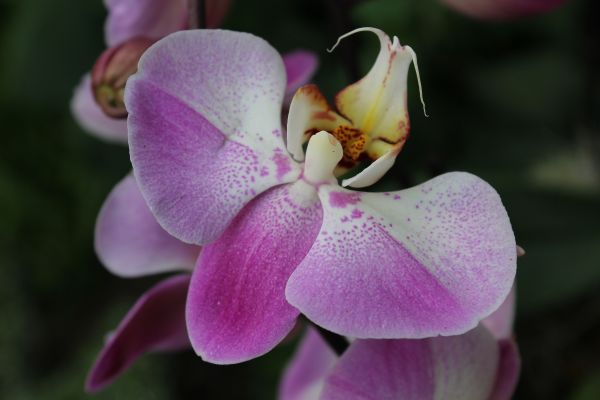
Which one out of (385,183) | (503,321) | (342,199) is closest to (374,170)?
(342,199)

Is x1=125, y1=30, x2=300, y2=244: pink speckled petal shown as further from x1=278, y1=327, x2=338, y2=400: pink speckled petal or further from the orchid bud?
x1=278, y1=327, x2=338, y2=400: pink speckled petal

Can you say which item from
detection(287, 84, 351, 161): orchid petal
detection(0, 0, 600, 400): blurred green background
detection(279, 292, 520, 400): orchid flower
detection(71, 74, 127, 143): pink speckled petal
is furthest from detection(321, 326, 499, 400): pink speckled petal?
detection(0, 0, 600, 400): blurred green background

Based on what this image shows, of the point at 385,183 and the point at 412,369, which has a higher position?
the point at 412,369

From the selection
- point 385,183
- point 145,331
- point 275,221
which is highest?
point 275,221

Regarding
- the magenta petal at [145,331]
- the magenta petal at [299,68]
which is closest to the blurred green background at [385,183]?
the magenta petal at [299,68]

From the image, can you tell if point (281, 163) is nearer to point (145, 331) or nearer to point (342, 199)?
point (342, 199)

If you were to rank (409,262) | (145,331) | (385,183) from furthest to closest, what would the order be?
(385,183) < (145,331) < (409,262)

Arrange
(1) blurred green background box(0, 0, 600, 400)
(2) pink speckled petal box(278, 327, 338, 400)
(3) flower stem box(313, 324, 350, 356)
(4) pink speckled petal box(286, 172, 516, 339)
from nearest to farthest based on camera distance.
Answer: (4) pink speckled petal box(286, 172, 516, 339) < (3) flower stem box(313, 324, 350, 356) < (2) pink speckled petal box(278, 327, 338, 400) < (1) blurred green background box(0, 0, 600, 400)

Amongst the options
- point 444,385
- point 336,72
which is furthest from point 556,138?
point 444,385
